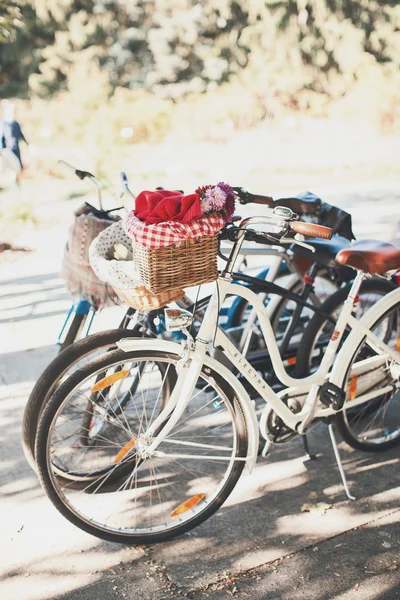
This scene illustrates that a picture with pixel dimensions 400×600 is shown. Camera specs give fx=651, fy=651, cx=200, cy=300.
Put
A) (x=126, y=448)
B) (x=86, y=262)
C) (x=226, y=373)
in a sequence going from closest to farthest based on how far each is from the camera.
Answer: (x=226, y=373)
(x=126, y=448)
(x=86, y=262)

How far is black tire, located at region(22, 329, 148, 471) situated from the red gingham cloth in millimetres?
560

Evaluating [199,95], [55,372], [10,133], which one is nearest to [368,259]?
[55,372]

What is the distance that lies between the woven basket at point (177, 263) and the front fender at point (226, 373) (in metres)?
0.30

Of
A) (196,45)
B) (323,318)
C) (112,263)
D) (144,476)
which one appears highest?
(196,45)

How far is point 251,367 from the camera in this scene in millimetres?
2785

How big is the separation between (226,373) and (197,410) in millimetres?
553

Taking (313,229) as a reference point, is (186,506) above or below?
below

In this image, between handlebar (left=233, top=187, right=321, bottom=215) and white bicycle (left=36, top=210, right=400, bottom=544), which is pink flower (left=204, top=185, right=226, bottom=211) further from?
handlebar (left=233, top=187, right=321, bottom=215)

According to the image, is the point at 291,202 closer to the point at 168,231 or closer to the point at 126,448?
the point at 168,231

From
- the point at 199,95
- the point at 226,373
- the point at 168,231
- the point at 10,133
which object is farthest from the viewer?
the point at 199,95

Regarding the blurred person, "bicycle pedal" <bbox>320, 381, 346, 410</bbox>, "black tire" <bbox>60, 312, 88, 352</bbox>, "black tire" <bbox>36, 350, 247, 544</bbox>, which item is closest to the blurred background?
the blurred person

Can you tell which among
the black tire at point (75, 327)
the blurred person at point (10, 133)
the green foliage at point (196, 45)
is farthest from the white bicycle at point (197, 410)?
the green foliage at point (196, 45)

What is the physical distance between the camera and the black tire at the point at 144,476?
8.30 feet

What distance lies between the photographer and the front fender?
8.29 ft
